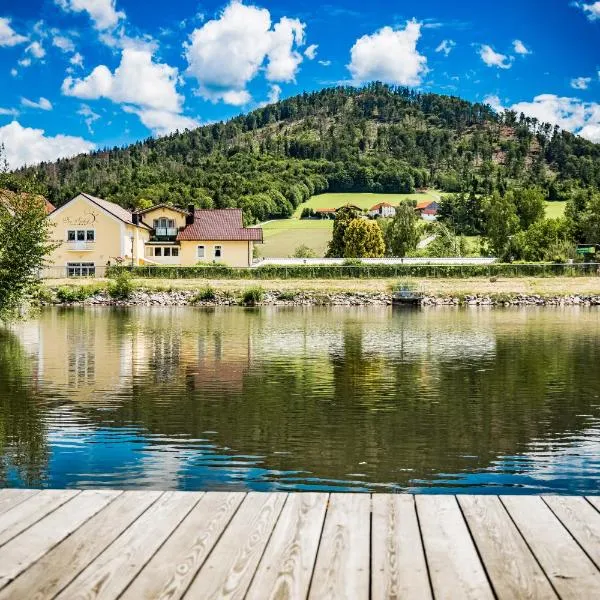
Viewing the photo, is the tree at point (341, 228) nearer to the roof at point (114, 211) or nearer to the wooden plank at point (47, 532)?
the roof at point (114, 211)

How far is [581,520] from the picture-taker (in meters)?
5.54

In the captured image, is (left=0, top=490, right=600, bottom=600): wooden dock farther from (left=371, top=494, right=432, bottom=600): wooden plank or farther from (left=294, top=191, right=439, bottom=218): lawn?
(left=294, top=191, right=439, bottom=218): lawn

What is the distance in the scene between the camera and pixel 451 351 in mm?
27312

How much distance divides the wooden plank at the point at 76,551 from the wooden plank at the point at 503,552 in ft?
8.04

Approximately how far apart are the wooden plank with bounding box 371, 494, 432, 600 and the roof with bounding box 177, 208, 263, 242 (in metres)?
72.3

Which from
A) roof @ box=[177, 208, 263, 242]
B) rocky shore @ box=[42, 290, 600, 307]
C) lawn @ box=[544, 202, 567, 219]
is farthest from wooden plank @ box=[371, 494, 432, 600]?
lawn @ box=[544, 202, 567, 219]

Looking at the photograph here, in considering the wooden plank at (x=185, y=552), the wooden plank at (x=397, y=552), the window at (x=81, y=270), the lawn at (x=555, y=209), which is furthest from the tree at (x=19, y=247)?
the lawn at (x=555, y=209)

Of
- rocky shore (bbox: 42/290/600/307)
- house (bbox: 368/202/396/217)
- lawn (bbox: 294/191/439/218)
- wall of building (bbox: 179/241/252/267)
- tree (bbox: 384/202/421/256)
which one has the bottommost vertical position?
rocky shore (bbox: 42/290/600/307)

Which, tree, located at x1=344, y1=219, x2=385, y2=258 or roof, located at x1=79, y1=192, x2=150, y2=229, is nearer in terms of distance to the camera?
roof, located at x1=79, y1=192, x2=150, y2=229

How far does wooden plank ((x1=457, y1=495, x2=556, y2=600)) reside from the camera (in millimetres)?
4332

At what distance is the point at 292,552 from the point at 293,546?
4.5 inches

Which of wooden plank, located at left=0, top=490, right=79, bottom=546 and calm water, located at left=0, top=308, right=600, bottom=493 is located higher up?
wooden plank, located at left=0, top=490, right=79, bottom=546

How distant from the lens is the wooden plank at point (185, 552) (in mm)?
4305

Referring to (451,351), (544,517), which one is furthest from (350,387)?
(544,517)
